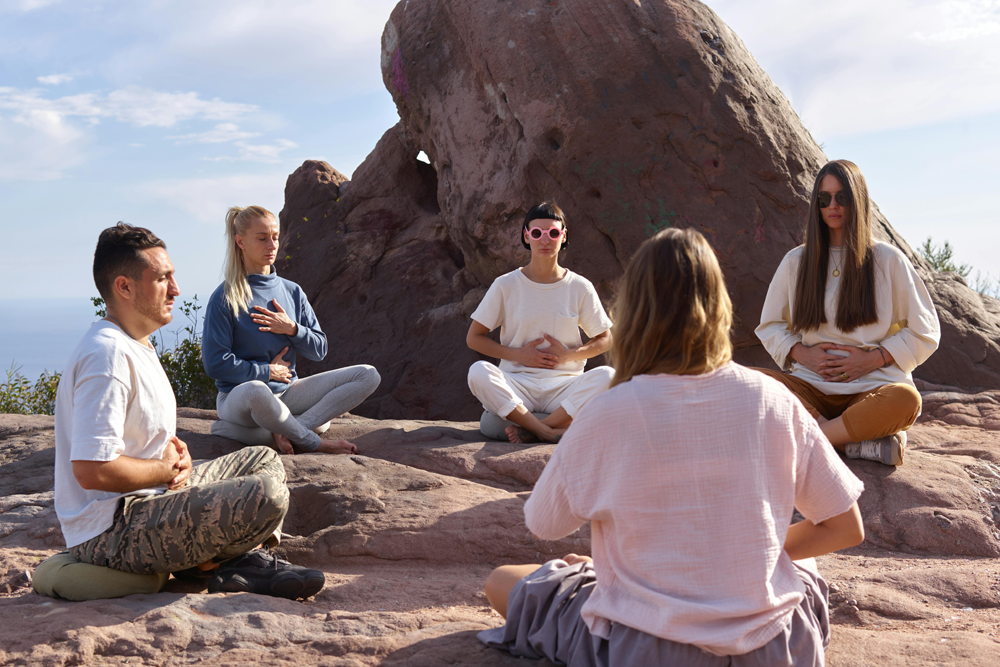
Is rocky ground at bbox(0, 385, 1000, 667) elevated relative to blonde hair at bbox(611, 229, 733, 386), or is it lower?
lower

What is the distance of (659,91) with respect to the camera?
6.54 m

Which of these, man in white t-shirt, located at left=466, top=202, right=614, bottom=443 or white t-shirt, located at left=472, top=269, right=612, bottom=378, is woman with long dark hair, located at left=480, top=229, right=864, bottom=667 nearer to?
man in white t-shirt, located at left=466, top=202, right=614, bottom=443

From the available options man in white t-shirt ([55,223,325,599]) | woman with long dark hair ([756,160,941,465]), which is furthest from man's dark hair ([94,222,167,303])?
woman with long dark hair ([756,160,941,465])

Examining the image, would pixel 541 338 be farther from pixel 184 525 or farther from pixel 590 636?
pixel 590 636

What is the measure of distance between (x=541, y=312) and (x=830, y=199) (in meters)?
1.81

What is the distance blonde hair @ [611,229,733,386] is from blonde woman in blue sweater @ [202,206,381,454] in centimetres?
312

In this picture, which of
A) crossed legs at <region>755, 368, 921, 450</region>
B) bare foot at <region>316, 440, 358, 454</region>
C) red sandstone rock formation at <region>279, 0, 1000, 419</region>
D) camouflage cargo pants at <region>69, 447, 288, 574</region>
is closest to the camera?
camouflage cargo pants at <region>69, 447, 288, 574</region>

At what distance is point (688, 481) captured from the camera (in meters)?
1.77

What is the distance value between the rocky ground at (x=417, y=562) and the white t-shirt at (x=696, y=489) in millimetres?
660

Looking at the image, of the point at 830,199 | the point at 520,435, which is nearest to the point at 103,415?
the point at 520,435

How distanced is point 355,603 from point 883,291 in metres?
3.21

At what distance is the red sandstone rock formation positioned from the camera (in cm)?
656

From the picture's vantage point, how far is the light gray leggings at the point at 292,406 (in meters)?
4.47

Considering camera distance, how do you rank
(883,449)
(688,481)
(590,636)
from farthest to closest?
(883,449), (590,636), (688,481)
